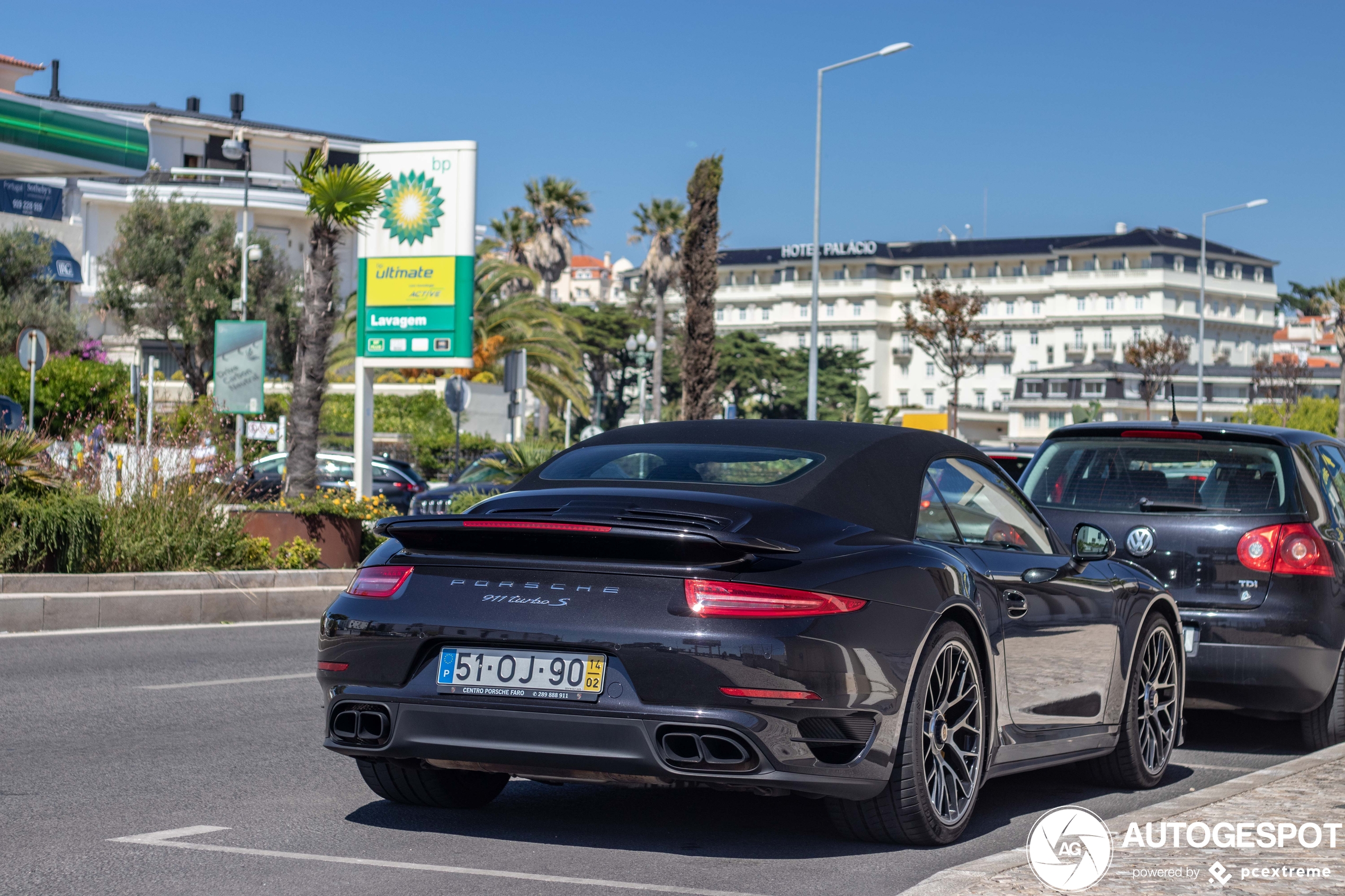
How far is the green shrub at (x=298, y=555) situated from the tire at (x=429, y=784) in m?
9.92

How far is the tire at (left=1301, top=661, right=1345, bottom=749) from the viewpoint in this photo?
8117mm

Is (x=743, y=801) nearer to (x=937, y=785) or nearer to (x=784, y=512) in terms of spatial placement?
(x=937, y=785)

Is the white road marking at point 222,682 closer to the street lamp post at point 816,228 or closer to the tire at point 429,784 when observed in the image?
the tire at point 429,784

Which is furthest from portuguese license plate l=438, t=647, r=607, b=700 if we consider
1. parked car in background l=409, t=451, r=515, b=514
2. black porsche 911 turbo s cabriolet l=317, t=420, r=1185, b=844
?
parked car in background l=409, t=451, r=515, b=514

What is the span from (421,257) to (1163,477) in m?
17.9

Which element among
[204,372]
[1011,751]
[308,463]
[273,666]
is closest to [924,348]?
[204,372]

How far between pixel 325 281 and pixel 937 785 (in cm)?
1413

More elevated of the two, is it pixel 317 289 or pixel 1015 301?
pixel 1015 301

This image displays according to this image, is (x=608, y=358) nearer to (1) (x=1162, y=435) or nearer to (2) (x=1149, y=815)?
(1) (x=1162, y=435)

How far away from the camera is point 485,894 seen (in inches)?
179

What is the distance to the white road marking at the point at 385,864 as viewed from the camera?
468 cm

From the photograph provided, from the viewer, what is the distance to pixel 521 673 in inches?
189

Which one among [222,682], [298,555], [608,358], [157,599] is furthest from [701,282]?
[608,358]

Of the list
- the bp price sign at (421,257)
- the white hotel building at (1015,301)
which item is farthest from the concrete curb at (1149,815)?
the white hotel building at (1015,301)
